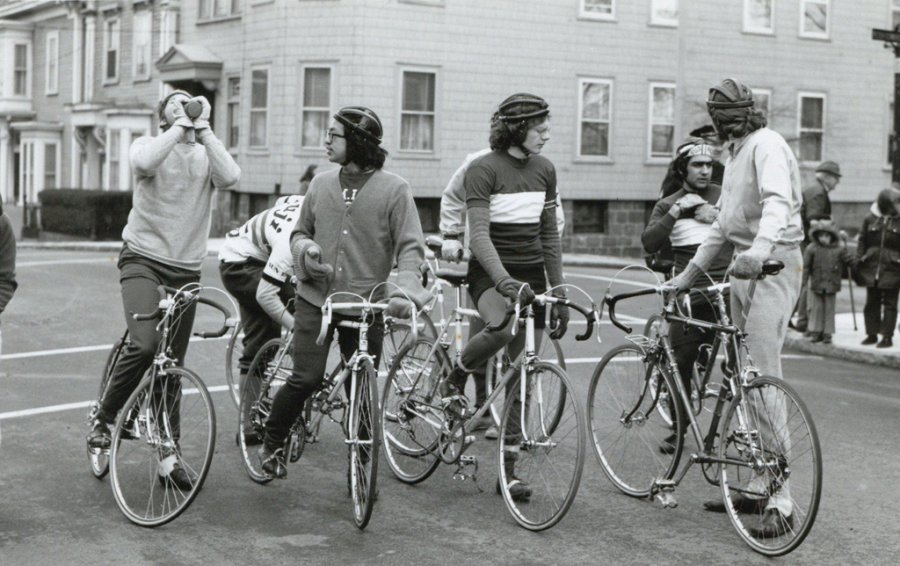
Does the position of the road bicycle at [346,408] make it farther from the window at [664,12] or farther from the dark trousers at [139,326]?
the window at [664,12]

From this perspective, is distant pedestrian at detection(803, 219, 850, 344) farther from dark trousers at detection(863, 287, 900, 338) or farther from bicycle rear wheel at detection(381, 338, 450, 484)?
bicycle rear wheel at detection(381, 338, 450, 484)

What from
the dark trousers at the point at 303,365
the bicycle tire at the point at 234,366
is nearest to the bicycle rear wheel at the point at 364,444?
the dark trousers at the point at 303,365

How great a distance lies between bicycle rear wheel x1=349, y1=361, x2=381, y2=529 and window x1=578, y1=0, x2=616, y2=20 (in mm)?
25064

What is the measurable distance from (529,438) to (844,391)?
211 inches

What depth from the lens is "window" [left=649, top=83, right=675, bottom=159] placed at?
103 ft

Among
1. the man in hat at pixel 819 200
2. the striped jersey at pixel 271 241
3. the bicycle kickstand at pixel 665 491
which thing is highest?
the man in hat at pixel 819 200

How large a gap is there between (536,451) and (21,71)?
44854 millimetres

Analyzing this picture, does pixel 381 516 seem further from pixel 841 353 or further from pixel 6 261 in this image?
pixel 841 353

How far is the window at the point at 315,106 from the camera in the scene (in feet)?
94.5

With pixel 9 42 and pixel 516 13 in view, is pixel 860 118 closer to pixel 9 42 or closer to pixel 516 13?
pixel 516 13

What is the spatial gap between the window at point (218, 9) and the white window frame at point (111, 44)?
22.9 feet

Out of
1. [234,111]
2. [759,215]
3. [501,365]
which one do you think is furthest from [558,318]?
[234,111]

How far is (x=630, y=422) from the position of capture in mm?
6953

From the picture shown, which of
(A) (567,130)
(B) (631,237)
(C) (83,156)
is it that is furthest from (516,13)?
(C) (83,156)
